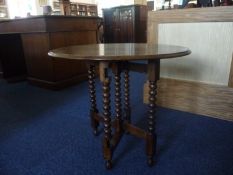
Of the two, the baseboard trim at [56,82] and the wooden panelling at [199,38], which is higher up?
the wooden panelling at [199,38]

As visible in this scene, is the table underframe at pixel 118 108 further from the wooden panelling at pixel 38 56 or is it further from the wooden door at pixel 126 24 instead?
the wooden door at pixel 126 24

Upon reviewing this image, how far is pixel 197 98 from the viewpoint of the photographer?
1.89 m

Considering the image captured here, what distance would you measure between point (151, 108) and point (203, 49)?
94 centimetres

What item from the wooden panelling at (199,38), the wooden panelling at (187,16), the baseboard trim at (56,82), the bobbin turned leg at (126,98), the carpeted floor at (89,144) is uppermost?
the wooden panelling at (187,16)

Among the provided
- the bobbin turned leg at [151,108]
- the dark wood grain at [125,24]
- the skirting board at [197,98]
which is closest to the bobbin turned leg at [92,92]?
the bobbin turned leg at [151,108]

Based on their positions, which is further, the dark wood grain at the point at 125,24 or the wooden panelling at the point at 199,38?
the dark wood grain at the point at 125,24

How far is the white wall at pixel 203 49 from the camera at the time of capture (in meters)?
1.67

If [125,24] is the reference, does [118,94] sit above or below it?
below

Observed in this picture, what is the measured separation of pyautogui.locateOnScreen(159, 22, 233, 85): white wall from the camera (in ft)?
5.49

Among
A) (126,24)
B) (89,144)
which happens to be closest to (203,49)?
(89,144)

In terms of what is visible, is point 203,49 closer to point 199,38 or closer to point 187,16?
point 199,38

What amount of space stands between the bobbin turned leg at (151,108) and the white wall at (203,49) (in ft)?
2.91

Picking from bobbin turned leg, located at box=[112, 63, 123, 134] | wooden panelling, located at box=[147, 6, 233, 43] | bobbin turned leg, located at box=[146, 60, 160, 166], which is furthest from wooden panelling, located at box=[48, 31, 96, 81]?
bobbin turned leg, located at box=[146, 60, 160, 166]

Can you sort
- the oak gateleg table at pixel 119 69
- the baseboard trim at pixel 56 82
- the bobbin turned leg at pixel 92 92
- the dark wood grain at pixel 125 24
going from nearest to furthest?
the oak gateleg table at pixel 119 69 < the bobbin turned leg at pixel 92 92 < the baseboard trim at pixel 56 82 < the dark wood grain at pixel 125 24
